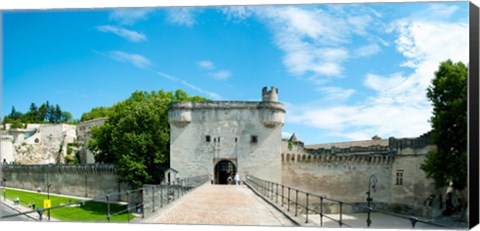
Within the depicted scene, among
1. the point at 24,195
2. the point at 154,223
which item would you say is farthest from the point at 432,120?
the point at 24,195

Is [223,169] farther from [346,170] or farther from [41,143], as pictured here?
[41,143]

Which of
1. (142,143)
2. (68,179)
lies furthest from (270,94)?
(68,179)

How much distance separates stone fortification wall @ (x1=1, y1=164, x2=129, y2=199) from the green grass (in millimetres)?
1031

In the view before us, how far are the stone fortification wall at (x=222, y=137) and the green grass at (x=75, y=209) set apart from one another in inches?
142

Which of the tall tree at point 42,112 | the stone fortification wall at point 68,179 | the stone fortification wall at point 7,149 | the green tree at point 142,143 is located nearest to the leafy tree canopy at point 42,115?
the tall tree at point 42,112

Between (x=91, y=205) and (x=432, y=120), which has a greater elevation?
(x=432, y=120)

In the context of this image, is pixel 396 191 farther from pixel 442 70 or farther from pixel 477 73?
pixel 477 73

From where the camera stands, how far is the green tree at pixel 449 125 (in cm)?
1268

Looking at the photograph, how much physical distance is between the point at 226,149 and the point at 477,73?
12.5m

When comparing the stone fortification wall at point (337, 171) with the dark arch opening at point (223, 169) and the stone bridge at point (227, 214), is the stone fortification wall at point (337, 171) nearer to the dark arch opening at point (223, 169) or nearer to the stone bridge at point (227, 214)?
the dark arch opening at point (223, 169)

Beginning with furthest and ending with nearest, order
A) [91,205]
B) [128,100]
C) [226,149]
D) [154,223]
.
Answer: [128,100]
[91,205]
[226,149]
[154,223]

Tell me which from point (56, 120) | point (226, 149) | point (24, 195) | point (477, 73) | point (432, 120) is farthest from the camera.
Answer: point (56, 120)

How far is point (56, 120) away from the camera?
6088 cm

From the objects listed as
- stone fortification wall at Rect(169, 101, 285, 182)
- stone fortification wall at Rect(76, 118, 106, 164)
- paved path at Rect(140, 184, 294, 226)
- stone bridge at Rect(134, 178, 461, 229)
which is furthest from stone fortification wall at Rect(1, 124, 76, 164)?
paved path at Rect(140, 184, 294, 226)
